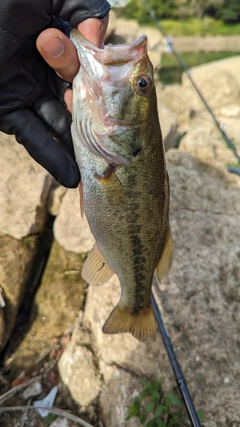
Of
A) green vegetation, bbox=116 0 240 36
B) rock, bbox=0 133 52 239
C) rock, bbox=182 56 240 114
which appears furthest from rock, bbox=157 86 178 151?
green vegetation, bbox=116 0 240 36

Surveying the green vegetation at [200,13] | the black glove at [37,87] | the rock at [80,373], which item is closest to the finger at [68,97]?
the black glove at [37,87]

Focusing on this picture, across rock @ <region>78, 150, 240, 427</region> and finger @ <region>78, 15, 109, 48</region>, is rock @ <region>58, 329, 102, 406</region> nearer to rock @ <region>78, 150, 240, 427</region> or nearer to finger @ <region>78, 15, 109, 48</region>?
rock @ <region>78, 150, 240, 427</region>

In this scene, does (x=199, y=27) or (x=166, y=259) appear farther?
(x=199, y=27)

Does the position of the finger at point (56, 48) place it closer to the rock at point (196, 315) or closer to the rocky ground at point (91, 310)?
the rocky ground at point (91, 310)

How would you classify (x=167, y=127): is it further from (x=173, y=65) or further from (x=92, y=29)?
(x=173, y=65)

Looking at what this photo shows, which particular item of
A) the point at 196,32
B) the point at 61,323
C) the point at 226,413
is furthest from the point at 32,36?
the point at 196,32

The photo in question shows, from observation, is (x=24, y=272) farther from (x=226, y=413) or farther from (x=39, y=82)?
(x=226, y=413)

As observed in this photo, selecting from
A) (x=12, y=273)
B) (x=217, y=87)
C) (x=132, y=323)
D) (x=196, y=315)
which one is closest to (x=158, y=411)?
(x=132, y=323)
